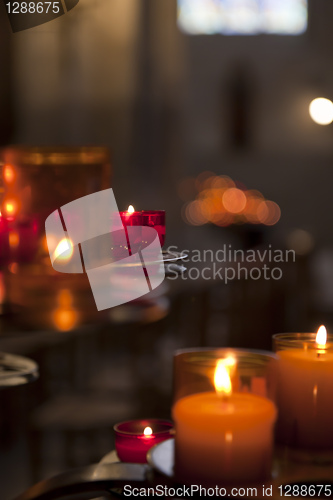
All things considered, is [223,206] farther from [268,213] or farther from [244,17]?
[244,17]

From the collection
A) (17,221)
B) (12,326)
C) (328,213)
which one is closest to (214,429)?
(12,326)

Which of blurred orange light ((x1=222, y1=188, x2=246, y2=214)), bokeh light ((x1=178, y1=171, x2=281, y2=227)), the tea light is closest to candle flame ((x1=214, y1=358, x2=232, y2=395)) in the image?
the tea light

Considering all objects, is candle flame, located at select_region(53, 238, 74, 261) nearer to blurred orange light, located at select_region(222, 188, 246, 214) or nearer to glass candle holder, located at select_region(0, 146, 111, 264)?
glass candle holder, located at select_region(0, 146, 111, 264)

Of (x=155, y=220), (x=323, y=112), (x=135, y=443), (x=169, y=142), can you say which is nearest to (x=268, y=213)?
(x=169, y=142)

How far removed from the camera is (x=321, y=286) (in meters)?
4.64

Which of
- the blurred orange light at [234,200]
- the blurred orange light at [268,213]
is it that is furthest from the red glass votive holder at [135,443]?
the blurred orange light at [268,213]

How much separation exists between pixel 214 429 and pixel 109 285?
0.28 meters

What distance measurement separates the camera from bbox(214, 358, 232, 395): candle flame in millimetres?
350

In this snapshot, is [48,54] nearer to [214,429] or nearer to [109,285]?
[109,285]

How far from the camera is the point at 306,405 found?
0.41 m

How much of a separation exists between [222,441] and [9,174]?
408mm

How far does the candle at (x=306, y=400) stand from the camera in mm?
402

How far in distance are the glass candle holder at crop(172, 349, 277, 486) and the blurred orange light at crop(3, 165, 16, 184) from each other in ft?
1.19

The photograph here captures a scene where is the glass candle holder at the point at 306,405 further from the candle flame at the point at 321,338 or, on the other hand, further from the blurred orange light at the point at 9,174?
the blurred orange light at the point at 9,174
